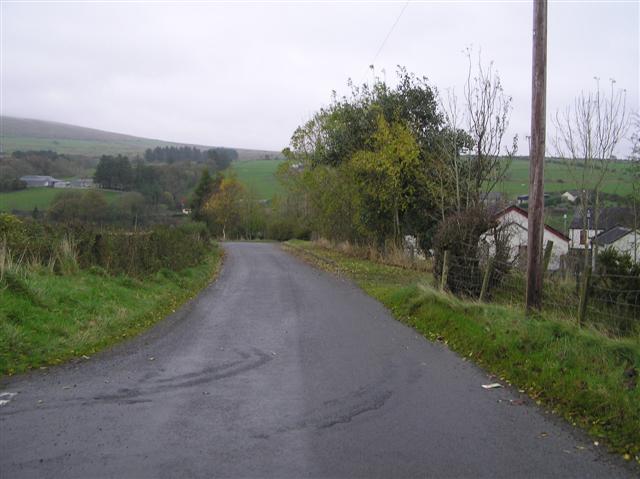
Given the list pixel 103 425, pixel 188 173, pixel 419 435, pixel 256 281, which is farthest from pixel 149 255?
pixel 188 173

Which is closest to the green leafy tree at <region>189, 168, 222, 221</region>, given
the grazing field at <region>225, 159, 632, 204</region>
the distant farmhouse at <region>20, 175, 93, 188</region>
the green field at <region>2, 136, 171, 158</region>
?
the grazing field at <region>225, 159, 632, 204</region>

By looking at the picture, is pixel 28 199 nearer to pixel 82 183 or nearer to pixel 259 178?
pixel 82 183

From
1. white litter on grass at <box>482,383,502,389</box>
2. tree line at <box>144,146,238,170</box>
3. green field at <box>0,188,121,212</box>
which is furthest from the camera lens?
tree line at <box>144,146,238,170</box>

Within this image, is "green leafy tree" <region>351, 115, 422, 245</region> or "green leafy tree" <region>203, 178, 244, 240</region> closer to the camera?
"green leafy tree" <region>351, 115, 422, 245</region>

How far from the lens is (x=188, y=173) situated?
8162 cm

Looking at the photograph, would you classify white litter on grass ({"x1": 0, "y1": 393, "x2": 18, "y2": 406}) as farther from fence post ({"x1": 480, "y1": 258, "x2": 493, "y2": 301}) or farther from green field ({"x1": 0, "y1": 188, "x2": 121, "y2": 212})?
green field ({"x1": 0, "y1": 188, "x2": 121, "y2": 212})

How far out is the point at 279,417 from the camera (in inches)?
238

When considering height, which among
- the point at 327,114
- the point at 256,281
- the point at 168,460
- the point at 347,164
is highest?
the point at 327,114

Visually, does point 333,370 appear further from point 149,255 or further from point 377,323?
point 149,255

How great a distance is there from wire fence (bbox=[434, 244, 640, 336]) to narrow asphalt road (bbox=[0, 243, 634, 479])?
2.06m

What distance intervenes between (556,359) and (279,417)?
141 inches

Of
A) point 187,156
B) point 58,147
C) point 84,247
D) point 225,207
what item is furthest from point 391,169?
point 187,156

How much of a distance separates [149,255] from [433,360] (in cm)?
1198

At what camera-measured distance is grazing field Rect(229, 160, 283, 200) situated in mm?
92825
